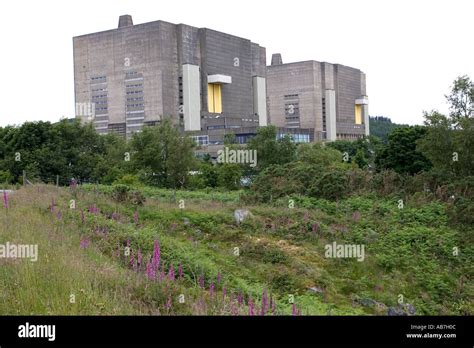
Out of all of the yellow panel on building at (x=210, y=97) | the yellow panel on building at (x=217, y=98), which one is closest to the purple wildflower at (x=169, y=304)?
the yellow panel on building at (x=210, y=97)

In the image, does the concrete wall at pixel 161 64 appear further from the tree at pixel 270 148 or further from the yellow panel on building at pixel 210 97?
the tree at pixel 270 148

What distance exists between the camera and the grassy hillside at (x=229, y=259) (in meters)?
5.89

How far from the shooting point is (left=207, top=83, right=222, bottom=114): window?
119 metres

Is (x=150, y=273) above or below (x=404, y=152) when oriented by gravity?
below

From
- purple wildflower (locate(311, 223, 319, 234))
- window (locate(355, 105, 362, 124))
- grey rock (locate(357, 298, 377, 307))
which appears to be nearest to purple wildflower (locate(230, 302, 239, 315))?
grey rock (locate(357, 298, 377, 307))

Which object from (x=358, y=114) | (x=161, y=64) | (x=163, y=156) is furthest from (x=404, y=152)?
(x=358, y=114)

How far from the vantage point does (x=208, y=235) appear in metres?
16.8

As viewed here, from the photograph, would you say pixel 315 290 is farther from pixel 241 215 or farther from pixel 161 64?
pixel 161 64

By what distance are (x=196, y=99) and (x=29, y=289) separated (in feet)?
354

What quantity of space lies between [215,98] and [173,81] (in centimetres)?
1346

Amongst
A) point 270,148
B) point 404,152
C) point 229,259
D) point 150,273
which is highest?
point 270,148

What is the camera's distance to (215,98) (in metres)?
121

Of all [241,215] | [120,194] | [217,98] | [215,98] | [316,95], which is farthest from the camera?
[316,95]

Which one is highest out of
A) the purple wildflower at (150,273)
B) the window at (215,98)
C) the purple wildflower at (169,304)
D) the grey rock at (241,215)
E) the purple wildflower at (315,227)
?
the window at (215,98)
